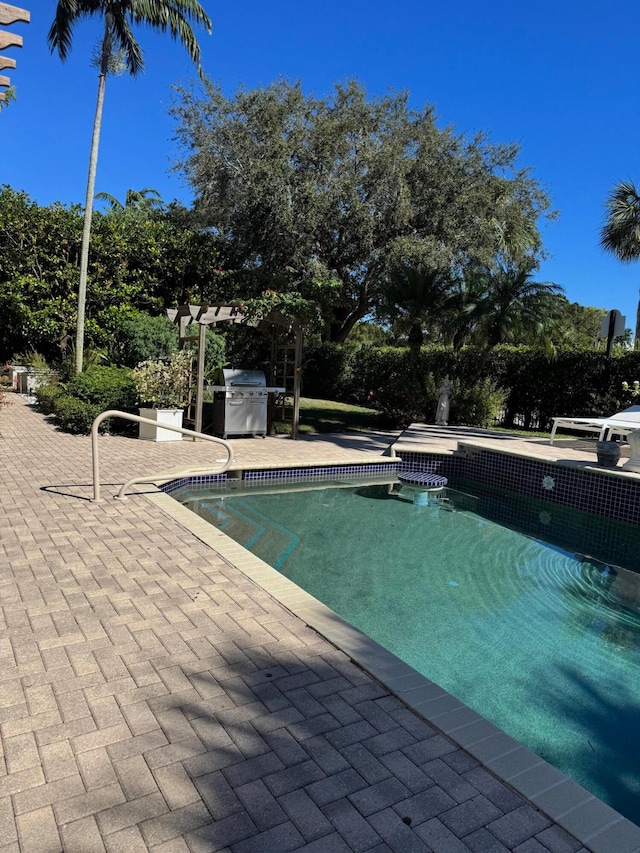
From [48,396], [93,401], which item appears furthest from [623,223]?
[48,396]

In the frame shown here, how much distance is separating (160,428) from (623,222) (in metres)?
14.4

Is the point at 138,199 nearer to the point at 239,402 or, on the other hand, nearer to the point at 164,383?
the point at 164,383

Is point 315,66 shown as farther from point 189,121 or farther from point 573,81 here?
point 573,81

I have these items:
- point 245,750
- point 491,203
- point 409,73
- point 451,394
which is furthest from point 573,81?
point 245,750

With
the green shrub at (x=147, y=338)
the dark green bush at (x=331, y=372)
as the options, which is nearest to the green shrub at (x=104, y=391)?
the green shrub at (x=147, y=338)

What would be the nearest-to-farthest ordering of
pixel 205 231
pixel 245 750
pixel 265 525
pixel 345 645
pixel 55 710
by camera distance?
pixel 245 750, pixel 55 710, pixel 345 645, pixel 265 525, pixel 205 231

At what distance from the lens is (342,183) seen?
14242 mm

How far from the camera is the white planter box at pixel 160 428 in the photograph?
9914 mm

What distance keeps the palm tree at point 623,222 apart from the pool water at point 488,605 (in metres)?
12.4

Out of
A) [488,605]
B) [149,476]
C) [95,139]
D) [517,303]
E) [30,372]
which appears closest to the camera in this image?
[488,605]

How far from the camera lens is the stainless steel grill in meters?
10.5

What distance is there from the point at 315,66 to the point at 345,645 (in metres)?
16.0

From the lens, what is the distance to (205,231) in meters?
17.7

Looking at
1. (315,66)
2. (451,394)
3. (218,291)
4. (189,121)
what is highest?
(315,66)
